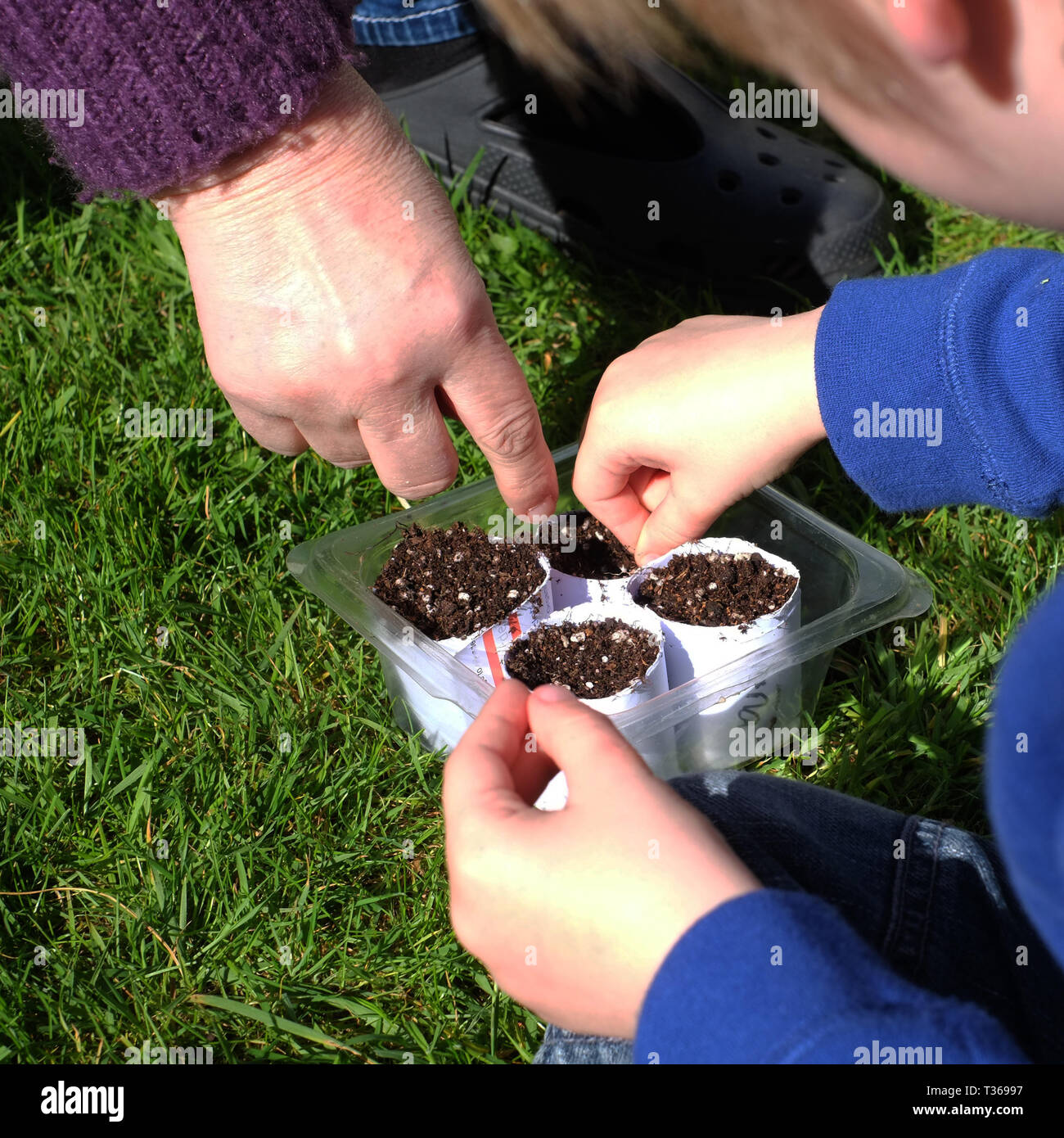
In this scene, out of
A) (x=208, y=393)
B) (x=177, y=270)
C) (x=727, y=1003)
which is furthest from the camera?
(x=177, y=270)

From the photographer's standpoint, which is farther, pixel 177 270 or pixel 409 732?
pixel 177 270

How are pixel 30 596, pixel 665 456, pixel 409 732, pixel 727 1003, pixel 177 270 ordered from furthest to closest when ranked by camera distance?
pixel 177 270
pixel 30 596
pixel 409 732
pixel 665 456
pixel 727 1003

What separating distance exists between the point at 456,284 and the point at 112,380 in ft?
3.43

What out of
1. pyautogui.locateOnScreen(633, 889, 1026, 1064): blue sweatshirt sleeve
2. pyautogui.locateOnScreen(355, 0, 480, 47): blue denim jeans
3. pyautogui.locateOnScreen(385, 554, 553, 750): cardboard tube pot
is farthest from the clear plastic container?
pyautogui.locateOnScreen(355, 0, 480, 47): blue denim jeans

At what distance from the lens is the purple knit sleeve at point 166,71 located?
3.41ft

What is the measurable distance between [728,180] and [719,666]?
118cm

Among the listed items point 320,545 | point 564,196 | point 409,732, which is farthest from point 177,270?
point 409,732

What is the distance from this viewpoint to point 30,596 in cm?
164

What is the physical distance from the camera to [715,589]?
1.50 m

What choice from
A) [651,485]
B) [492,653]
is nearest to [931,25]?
[651,485]

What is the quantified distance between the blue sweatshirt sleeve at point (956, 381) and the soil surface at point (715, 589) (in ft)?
0.85

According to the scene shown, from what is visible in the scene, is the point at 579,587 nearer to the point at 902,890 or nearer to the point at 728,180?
the point at 902,890

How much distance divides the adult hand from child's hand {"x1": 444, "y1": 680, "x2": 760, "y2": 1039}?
1.36 ft
